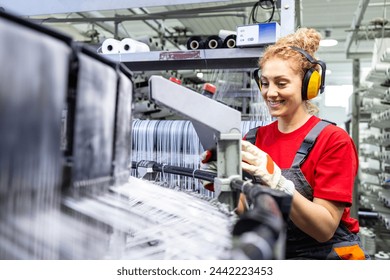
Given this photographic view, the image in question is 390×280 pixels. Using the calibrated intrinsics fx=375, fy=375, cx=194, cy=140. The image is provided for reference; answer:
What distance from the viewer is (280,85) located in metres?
0.89

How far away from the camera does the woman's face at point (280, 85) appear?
34.6 inches

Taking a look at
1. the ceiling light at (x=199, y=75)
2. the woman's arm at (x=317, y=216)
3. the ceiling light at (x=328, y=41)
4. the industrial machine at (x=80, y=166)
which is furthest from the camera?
the ceiling light at (x=328, y=41)

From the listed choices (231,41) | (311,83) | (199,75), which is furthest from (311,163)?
(199,75)

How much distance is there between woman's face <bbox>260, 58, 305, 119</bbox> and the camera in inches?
34.6

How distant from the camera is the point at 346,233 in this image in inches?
37.2

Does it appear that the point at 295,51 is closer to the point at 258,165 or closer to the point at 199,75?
the point at 258,165

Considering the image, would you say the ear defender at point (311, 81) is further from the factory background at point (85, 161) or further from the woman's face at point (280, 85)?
the factory background at point (85, 161)

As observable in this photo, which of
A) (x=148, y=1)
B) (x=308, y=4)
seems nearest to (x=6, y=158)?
(x=148, y=1)

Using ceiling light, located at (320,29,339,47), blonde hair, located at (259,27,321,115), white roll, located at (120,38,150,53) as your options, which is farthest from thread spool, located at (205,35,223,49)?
ceiling light, located at (320,29,339,47)

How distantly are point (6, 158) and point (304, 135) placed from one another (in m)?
0.82

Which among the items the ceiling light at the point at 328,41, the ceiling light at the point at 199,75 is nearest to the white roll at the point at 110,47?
the ceiling light at the point at 199,75

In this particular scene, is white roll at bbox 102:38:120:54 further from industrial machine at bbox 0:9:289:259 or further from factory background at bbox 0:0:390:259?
industrial machine at bbox 0:9:289:259

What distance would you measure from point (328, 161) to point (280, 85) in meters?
0.21
